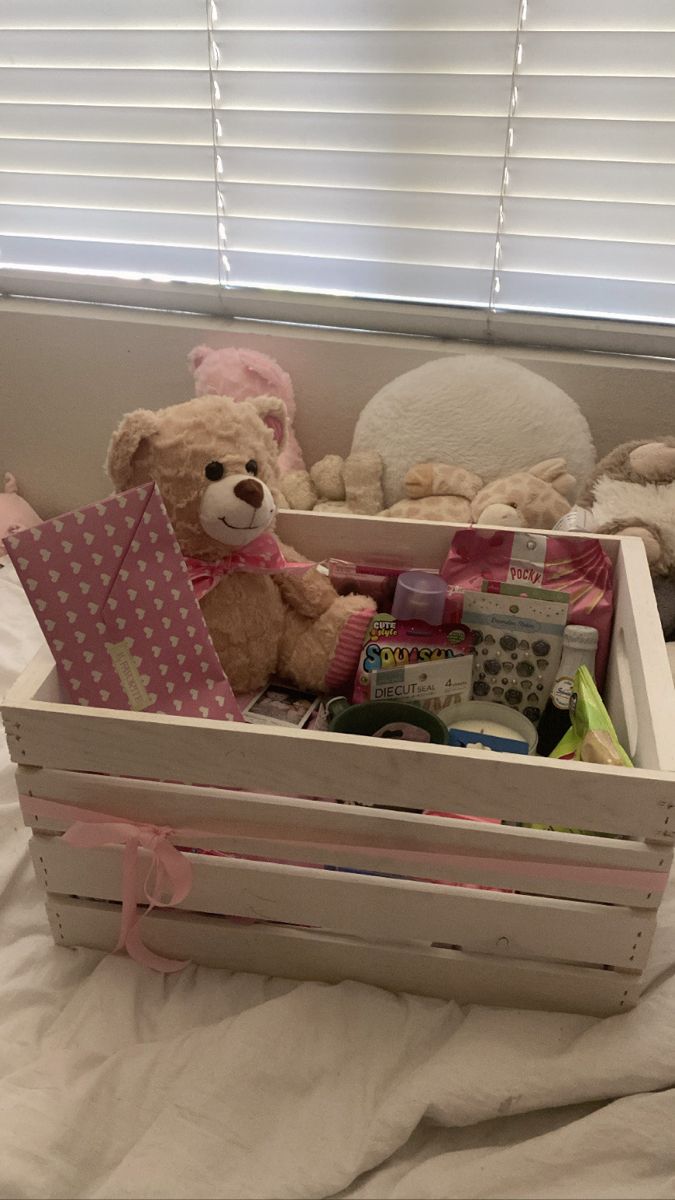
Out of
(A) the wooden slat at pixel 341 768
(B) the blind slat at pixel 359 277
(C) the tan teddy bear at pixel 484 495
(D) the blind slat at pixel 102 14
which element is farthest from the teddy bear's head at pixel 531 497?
(D) the blind slat at pixel 102 14

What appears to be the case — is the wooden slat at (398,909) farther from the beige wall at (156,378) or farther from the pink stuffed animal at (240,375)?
the beige wall at (156,378)

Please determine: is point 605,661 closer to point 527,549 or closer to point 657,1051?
point 527,549

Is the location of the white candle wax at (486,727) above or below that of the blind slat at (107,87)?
below

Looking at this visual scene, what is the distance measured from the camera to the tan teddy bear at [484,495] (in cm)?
137

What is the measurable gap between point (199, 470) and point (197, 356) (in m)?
0.65

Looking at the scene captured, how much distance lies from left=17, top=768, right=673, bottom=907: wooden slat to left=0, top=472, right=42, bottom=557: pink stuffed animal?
0.96 meters

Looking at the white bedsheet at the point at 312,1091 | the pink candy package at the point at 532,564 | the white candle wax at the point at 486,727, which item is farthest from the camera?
the pink candy package at the point at 532,564

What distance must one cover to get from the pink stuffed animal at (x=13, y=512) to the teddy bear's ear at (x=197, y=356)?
0.40 metres

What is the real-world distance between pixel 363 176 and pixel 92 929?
4.00 ft

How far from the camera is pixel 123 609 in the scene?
0.87 m

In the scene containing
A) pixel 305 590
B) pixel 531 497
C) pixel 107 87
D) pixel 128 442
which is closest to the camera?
pixel 128 442

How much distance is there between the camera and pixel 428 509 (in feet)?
4.64

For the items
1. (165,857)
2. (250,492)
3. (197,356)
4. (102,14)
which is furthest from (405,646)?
(102,14)

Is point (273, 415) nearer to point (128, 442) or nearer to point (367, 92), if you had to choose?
point (128, 442)
